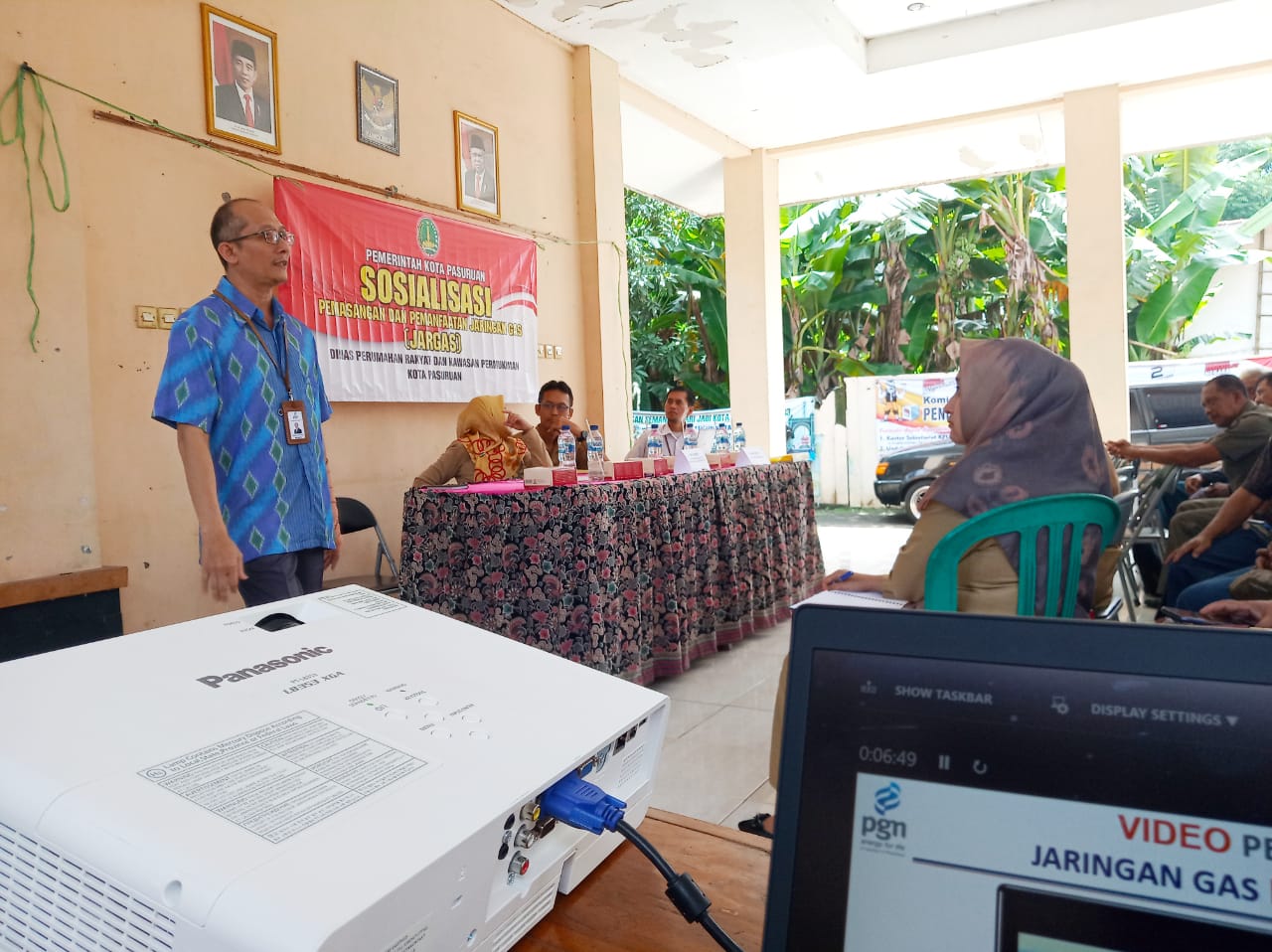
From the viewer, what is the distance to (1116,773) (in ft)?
0.99

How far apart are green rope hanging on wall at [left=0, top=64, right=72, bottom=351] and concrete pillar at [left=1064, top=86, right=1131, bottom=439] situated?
5.84 metres

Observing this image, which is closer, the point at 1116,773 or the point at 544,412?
the point at 1116,773

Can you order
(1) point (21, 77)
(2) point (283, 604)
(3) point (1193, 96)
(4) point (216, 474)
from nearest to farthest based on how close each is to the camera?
1. (2) point (283, 604)
2. (4) point (216, 474)
3. (1) point (21, 77)
4. (3) point (1193, 96)

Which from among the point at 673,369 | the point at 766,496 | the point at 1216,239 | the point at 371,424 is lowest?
the point at 766,496

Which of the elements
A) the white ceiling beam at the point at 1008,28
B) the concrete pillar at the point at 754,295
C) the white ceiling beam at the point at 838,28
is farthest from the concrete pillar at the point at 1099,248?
the concrete pillar at the point at 754,295

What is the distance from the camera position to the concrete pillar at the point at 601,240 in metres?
5.20

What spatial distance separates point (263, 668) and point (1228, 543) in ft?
10.7

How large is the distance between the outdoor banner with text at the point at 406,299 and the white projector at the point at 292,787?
3.23 meters

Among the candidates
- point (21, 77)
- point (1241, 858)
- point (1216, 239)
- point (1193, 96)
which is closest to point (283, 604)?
point (1241, 858)

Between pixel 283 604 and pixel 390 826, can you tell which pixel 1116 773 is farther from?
pixel 283 604

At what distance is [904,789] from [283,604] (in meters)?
0.44

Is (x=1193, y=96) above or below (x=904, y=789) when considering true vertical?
above

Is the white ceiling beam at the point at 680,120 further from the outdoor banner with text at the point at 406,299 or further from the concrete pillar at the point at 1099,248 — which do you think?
the concrete pillar at the point at 1099,248

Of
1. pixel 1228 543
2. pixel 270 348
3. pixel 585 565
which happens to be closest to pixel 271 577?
pixel 270 348
